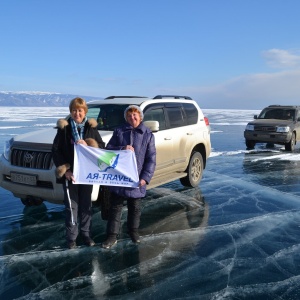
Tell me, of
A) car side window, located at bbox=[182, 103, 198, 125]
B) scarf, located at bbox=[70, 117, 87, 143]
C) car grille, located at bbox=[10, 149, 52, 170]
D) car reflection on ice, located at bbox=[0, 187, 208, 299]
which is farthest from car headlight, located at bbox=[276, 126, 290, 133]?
scarf, located at bbox=[70, 117, 87, 143]

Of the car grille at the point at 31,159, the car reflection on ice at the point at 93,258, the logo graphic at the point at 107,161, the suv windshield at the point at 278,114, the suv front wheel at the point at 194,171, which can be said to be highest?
the suv windshield at the point at 278,114

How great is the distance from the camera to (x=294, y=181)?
8.53 meters

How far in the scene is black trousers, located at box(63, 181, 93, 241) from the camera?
4270 millimetres

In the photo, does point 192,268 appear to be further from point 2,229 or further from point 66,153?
point 2,229

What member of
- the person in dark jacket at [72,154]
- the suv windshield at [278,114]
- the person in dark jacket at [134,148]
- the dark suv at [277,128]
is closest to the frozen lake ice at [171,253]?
the person in dark jacket at [72,154]

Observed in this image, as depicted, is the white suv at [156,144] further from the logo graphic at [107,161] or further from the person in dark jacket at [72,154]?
the logo graphic at [107,161]

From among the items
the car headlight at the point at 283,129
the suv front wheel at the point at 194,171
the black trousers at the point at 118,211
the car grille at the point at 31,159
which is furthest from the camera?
the car headlight at the point at 283,129

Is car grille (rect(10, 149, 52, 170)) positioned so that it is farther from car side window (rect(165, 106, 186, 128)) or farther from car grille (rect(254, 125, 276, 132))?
car grille (rect(254, 125, 276, 132))

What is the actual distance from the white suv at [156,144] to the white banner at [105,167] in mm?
671

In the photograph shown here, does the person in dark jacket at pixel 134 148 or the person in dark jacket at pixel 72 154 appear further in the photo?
the person in dark jacket at pixel 134 148

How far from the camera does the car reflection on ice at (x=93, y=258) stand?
3.50 metres

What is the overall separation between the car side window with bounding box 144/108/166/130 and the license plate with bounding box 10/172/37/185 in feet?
7.44

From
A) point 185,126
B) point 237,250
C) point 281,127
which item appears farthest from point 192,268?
point 281,127

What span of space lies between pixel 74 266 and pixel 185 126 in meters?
4.05
